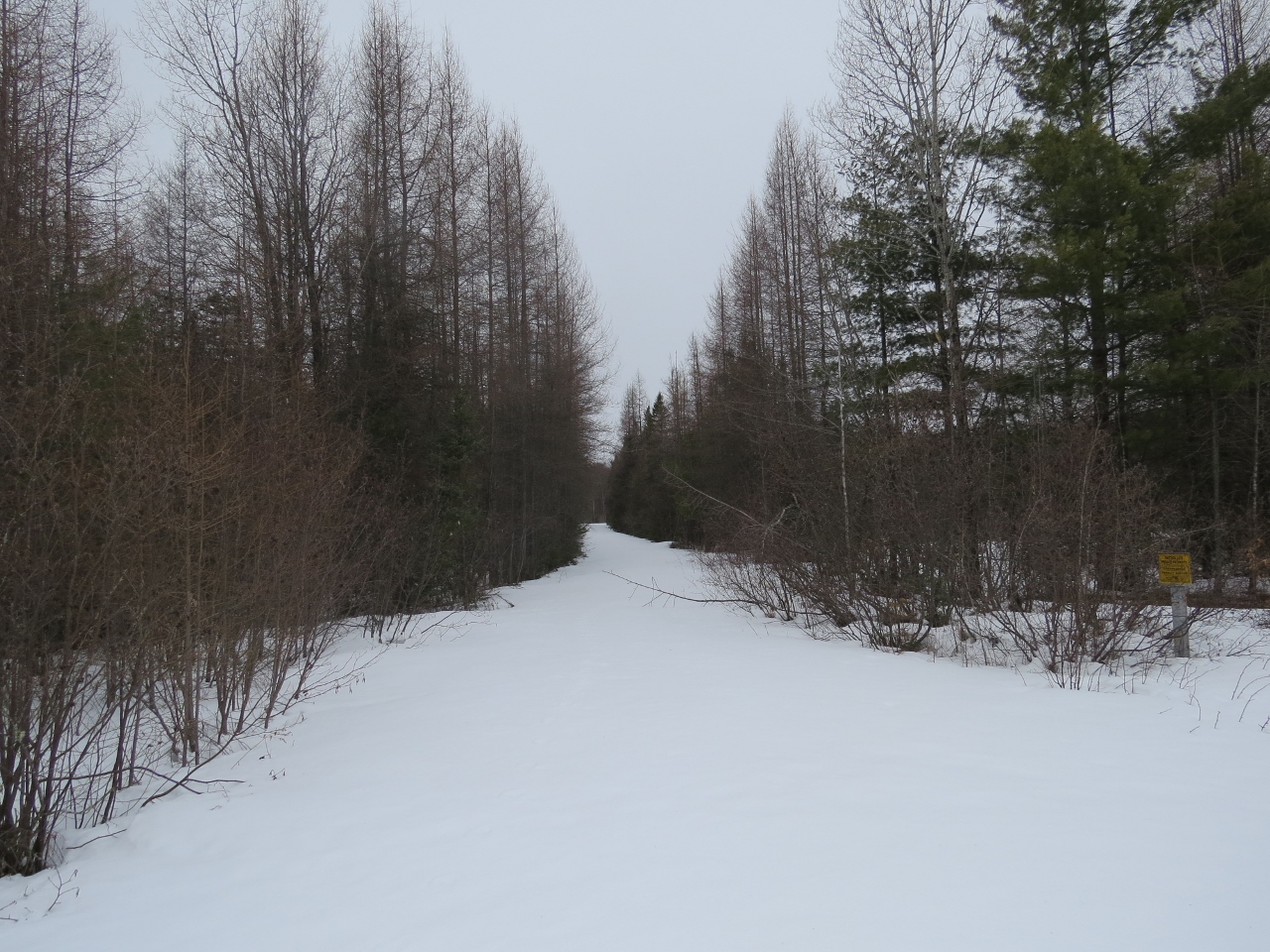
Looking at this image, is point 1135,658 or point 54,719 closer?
point 54,719

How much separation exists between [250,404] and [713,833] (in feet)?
19.7

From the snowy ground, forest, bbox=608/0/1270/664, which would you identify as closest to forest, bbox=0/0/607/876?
the snowy ground

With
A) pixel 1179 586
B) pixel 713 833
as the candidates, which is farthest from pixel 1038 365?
pixel 713 833

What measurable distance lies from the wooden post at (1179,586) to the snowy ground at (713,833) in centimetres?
82

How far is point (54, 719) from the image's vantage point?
315cm

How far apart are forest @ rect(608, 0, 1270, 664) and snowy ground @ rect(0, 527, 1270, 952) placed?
6.07 ft

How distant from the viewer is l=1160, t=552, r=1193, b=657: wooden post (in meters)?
6.18

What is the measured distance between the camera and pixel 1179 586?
6.29m

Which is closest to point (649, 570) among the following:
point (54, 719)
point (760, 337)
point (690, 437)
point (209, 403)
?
point (760, 337)

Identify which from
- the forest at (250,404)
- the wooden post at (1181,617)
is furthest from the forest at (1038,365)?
the forest at (250,404)

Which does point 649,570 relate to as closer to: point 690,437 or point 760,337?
point 760,337

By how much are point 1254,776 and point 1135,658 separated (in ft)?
11.3

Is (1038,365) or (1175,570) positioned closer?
(1175,570)

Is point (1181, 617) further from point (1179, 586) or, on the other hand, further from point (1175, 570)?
point (1175, 570)
